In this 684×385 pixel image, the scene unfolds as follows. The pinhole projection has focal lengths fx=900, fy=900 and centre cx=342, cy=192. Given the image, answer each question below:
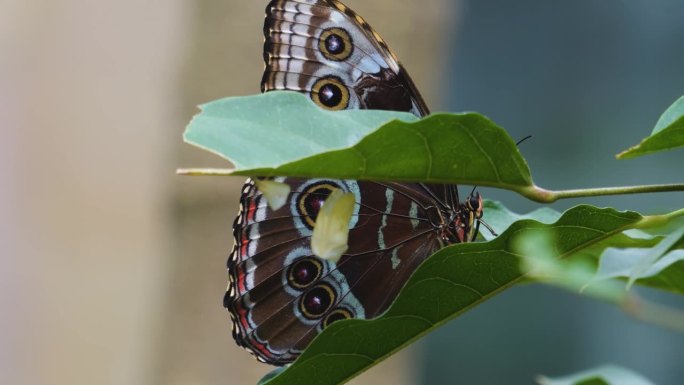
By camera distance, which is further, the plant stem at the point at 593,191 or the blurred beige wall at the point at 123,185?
the blurred beige wall at the point at 123,185

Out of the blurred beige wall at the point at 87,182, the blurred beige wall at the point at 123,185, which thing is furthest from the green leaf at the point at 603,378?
the blurred beige wall at the point at 87,182

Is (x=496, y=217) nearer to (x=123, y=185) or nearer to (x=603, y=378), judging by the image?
(x=603, y=378)

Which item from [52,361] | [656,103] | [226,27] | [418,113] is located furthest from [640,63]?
[52,361]

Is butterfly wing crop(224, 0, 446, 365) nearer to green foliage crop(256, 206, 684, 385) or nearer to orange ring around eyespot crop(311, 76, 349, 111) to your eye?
orange ring around eyespot crop(311, 76, 349, 111)

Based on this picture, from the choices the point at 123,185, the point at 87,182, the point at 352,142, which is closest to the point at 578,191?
the point at 352,142

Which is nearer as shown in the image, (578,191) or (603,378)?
(578,191)

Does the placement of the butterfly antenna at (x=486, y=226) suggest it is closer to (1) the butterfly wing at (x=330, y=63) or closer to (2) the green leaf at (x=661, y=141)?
(1) the butterfly wing at (x=330, y=63)
